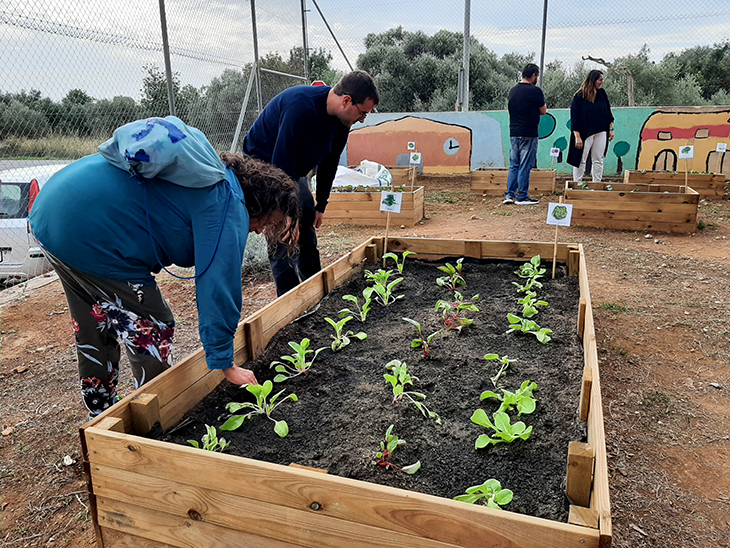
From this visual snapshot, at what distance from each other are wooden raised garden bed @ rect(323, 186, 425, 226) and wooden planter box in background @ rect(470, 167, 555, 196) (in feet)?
8.21

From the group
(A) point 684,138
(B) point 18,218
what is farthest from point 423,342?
(A) point 684,138

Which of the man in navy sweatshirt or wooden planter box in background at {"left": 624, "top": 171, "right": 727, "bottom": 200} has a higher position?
the man in navy sweatshirt

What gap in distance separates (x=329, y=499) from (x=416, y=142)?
11.3 m

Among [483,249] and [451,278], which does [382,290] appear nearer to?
[451,278]

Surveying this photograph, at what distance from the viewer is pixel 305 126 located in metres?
3.07

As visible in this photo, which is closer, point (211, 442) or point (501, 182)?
point (211, 442)

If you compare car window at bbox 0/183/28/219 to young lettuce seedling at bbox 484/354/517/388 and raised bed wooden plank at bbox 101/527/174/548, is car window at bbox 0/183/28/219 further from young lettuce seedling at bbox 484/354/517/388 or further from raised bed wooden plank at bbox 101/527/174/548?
young lettuce seedling at bbox 484/354/517/388

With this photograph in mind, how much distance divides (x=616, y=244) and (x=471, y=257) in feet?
8.92

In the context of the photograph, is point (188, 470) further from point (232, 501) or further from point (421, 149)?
point (421, 149)

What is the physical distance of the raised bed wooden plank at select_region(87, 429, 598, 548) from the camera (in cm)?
122

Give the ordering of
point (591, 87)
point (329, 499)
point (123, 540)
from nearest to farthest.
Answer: point (329, 499) → point (123, 540) → point (591, 87)

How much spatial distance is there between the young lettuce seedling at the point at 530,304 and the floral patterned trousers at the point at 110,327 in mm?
1957

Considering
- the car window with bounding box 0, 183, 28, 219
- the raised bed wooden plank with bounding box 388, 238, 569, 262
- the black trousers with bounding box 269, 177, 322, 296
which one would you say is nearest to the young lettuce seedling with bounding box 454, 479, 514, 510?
the black trousers with bounding box 269, 177, 322, 296

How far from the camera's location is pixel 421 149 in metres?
12.0
